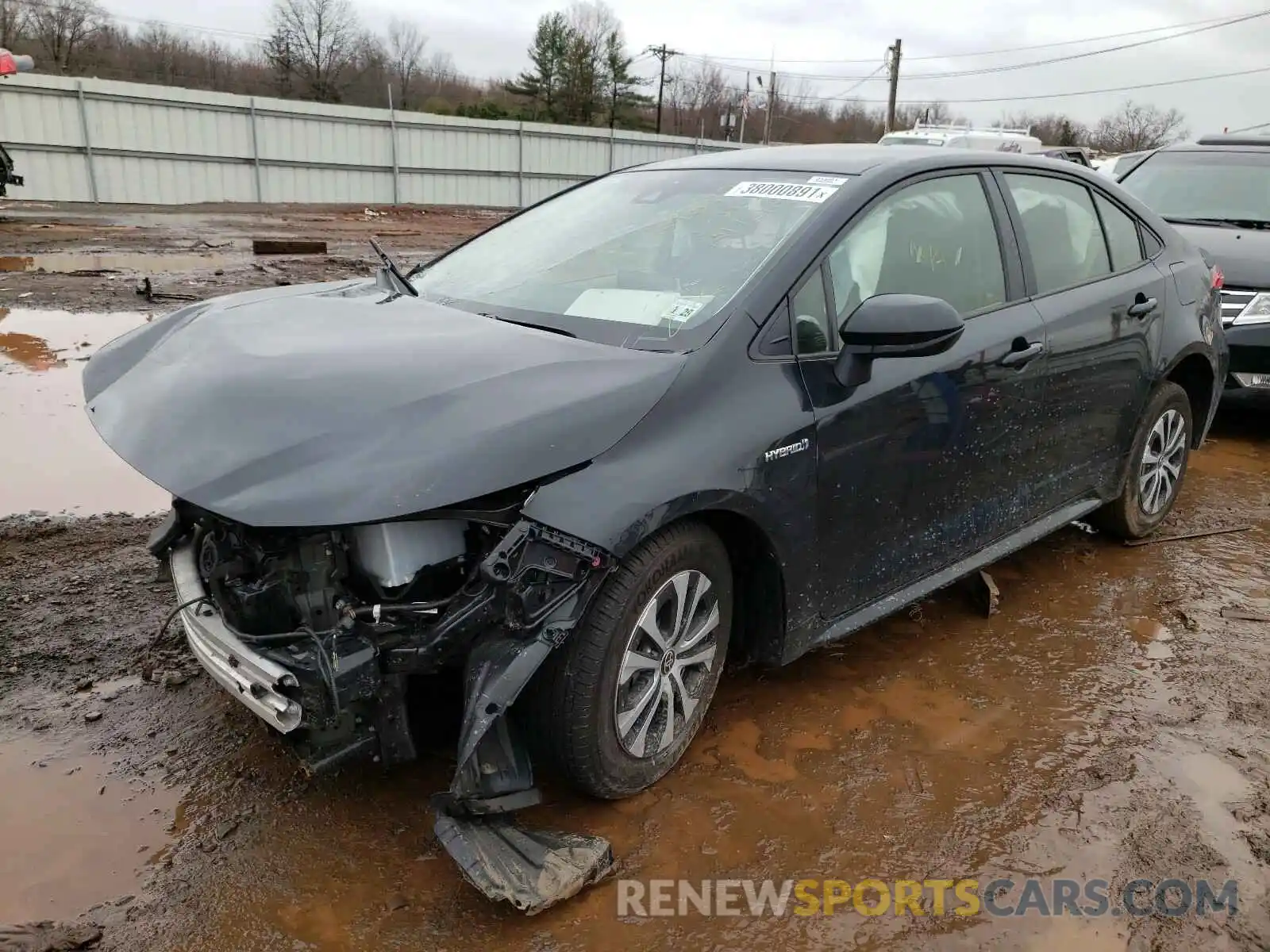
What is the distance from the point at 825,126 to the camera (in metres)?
65.6

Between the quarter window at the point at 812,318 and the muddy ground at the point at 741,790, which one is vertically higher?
the quarter window at the point at 812,318

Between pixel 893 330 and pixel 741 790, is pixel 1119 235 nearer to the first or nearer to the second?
pixel 893 330

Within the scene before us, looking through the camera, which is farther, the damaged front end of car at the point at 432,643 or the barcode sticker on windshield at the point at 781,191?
the barcode sticker on windshield at the point at 781,191

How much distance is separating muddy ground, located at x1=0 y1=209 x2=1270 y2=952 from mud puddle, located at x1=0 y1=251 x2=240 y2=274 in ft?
30.2

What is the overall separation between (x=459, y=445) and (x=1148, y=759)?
237cm

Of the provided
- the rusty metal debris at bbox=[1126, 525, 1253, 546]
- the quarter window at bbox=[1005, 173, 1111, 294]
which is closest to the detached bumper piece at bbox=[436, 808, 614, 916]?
the quarter window at bbox=[1005, 173, 1111, 294]

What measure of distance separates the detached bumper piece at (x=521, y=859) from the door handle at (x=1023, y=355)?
7.24ft

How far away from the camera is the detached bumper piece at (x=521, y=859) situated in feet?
7.06

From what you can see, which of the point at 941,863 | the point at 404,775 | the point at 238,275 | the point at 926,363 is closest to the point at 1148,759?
the point at 941,863

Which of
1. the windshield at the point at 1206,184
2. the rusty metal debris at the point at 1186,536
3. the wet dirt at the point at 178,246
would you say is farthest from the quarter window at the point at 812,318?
Answer: the wet dirt at the point at 178,246

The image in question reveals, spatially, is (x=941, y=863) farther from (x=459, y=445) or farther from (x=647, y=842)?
(x=459, y=445)

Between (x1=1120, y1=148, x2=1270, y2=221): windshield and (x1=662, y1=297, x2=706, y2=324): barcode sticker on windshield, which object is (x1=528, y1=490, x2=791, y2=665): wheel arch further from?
(x1=1120, y1=148, x2=1270, y2=221): windshield

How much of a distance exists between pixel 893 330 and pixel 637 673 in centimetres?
121

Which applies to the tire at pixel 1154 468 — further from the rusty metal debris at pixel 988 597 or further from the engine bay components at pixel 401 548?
the engine bay components at pixel 401 548
